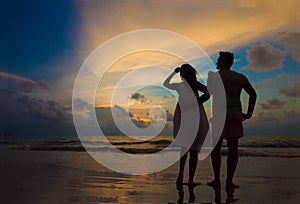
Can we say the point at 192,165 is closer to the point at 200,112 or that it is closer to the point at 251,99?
the point at 200,112

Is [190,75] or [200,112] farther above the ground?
[190,75]

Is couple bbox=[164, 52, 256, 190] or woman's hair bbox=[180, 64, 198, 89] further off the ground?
woman's hair bbox=[180, 64, 198, 89]

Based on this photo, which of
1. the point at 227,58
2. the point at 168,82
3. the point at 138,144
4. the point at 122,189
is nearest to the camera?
the point at 122,189

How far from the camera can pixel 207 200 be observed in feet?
14.2

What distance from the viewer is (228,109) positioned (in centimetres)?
522

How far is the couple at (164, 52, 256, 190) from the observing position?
5207mm

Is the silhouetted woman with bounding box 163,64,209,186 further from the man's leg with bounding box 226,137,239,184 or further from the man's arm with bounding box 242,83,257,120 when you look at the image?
the man's arm with bounding box 242,83,257,120

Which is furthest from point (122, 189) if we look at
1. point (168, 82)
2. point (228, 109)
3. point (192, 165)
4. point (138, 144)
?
point (138, 144)

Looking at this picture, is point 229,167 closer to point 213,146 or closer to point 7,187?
point 213,146

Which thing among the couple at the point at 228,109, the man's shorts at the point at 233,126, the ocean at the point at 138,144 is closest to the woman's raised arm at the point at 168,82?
the couple at the point at 228,109

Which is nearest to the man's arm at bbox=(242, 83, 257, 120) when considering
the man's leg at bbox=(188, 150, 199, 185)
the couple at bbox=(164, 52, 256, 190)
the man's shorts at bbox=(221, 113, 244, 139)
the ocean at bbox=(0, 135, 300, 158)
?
the couple at bbox=(164, 52, 256, 190)

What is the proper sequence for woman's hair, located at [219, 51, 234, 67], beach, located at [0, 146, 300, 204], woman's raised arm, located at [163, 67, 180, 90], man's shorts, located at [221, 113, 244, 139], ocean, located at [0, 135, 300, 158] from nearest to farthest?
beach, located at [0, 146, 300, 204] → man's shorts, located at [221, 113, 244, 139] → woman's hair, located at [219, 51, 234, 67] → woman's raised arm, located at [163, 67, 180, 90] → ocean, located at [0, 135, 300, 158]

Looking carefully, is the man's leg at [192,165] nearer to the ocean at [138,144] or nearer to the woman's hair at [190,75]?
the woman's hair at [190,75]

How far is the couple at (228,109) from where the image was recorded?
5.21 m
